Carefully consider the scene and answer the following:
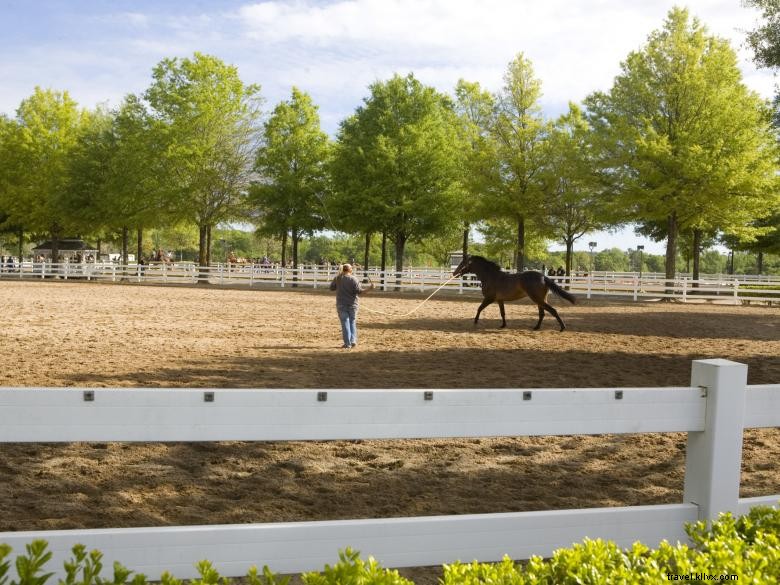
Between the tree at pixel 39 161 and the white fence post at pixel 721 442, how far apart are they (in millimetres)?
48757

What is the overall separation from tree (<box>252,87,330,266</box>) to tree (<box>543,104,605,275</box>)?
1224cm

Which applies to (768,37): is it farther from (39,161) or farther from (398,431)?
(39,161)

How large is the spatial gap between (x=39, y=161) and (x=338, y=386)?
4705 cm

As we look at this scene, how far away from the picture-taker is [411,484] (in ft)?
17.9

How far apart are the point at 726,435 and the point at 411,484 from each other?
9.49 feet

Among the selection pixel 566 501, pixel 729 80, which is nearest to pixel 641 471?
pixel 566 501

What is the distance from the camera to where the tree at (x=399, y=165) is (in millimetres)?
35750

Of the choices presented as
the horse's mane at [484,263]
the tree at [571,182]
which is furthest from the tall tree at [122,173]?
the horse's mane at [484,263]

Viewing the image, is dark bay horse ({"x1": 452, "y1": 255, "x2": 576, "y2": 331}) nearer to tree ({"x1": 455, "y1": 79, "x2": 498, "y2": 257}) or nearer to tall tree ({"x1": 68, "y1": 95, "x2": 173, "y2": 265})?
tree ({"x1": 455, "y1": 79, "x2": 498, "y2": 257})

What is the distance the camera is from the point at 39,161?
1928 inches

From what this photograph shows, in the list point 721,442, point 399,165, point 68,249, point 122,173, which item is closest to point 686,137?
point 399,165

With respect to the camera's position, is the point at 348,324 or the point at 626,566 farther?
the point at 348,324

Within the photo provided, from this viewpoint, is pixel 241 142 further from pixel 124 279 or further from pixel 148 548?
pixel 148 548

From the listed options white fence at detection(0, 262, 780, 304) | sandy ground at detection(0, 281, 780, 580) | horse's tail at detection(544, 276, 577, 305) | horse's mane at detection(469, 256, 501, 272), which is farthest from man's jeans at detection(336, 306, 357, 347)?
white fence at detection(0, 262, 780, 304)
